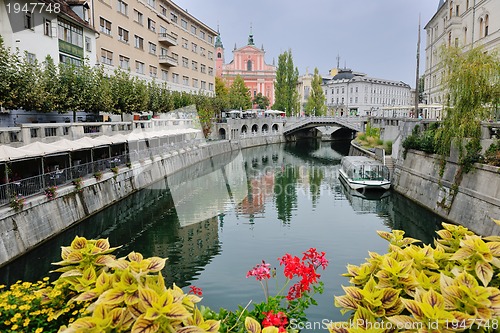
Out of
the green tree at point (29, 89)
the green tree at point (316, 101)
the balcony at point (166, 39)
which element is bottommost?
the green tree at point (29, 89)

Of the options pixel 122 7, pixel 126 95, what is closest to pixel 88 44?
pixel 126 95

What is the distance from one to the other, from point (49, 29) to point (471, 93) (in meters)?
31.4

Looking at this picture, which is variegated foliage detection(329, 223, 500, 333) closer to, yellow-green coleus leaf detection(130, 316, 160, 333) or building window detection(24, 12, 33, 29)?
yellow-green coleus leaf detection(130, 316, 160, 333)

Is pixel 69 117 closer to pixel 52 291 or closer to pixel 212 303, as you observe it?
pixel 212 303

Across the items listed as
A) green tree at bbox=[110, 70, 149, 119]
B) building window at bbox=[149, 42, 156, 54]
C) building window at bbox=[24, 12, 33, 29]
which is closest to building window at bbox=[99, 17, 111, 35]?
green tree at bbox=[110, 70, 149, 119]

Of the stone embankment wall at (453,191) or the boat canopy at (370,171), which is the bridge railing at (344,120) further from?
the stone embankment wall at (453,191)

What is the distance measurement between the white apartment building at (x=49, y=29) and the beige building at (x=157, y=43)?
2.82m

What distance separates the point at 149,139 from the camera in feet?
129

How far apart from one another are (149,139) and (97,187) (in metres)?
13.7

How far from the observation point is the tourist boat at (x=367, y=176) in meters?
34.0

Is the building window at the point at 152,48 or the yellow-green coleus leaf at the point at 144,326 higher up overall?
the building window at the point at 152,48

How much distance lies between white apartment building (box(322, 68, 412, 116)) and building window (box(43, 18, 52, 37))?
102 metres

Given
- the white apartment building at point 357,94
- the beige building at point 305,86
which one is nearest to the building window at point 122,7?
the white apartment building at point 357,94

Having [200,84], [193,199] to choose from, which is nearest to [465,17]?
[193,199]
